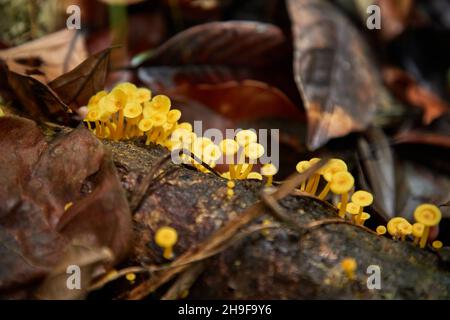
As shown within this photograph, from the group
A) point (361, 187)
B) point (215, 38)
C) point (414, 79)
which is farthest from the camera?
point (414, 79)

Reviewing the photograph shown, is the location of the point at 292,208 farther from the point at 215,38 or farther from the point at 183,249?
the point at 215,38

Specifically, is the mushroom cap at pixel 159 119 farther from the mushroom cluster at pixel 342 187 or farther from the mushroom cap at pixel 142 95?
the mushroom cluster at pixel 342 187

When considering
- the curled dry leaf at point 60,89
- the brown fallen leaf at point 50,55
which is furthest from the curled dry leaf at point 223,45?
the curled dry leaf at point 60,89

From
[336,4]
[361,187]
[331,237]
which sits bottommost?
[361,187]

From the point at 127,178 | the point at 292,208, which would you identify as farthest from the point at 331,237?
the point at 127,178

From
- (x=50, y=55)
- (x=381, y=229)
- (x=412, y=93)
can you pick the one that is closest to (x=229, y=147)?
(x=381, y=229)

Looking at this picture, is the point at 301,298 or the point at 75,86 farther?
the point at 75,86

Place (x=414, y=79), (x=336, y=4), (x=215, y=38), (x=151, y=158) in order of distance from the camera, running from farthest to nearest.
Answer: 1. (x=414, y=79)
2. (x=336, y=4)
3. (x=215, y=38)
4. (x=151, y=158)
